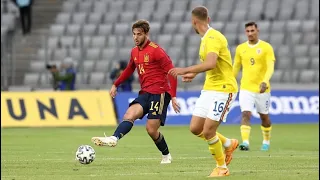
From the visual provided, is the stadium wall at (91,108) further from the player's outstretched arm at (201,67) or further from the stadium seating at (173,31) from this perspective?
the player's outstretched arm at (201,67)

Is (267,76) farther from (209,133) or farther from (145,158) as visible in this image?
(209,133)

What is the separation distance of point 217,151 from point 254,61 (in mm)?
6084

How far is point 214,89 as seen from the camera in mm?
12688

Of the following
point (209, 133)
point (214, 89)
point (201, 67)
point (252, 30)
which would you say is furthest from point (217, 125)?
point (252, 30)

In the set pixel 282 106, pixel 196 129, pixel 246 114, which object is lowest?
pixel 282 106

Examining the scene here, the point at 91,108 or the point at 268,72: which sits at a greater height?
the point at 268,72

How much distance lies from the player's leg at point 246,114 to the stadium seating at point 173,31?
494 inches

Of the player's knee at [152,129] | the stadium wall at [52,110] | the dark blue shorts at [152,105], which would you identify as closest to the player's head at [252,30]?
the dark blue shorts at [152,105]

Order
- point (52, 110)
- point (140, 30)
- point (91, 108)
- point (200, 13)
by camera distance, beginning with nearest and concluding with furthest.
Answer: point (200, 13), point (140, 30), point (52, 110), point (91, 108)

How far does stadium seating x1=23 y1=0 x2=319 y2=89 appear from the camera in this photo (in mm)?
31555

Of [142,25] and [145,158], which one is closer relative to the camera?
[142,25]

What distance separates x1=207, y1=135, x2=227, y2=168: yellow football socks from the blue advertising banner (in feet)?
51.3

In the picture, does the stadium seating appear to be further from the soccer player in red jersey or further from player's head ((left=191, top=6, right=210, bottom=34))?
player's head ((left=191, top=6, right=210, bottom=34))

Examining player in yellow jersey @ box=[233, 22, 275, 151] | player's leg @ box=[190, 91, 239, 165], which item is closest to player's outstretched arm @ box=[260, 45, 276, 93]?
player in yellow jersey @ box=[233, 22, 275, 151]
